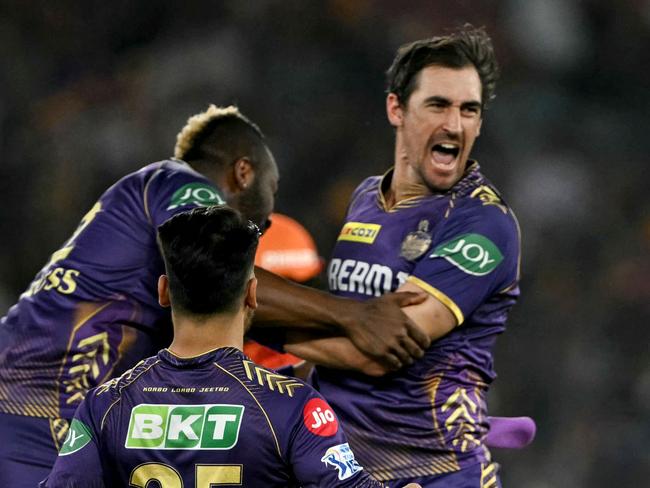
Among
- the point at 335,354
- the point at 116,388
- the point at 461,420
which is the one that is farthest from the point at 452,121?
the point at 116,388

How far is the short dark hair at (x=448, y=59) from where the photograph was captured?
4.12 metres

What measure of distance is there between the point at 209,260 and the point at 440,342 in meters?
1.33

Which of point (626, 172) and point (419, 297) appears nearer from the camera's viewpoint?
point (419, 297)

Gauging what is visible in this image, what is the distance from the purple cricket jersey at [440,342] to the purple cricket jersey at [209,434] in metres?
1.14

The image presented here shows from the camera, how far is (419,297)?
3.79 meters

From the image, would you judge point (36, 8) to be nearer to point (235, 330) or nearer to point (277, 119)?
point (277, 119)

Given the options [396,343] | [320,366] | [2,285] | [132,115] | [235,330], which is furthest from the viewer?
[132,115]

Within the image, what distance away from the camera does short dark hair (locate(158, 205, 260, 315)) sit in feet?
9.21

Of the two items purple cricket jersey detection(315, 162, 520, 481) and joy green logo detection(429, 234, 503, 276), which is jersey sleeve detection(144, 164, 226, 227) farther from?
joy green logo detection(429, 234, 503, 276)

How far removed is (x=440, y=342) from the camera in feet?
12.8

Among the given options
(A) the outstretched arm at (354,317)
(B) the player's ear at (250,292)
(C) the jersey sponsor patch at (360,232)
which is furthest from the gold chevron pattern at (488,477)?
(B) the player's ear at (250,292)

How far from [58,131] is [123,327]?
562 centimetres

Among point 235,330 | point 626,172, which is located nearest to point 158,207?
point 235,330

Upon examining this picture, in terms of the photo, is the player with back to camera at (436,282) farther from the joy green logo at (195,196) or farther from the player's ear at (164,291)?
the player's ear at (164,291)
